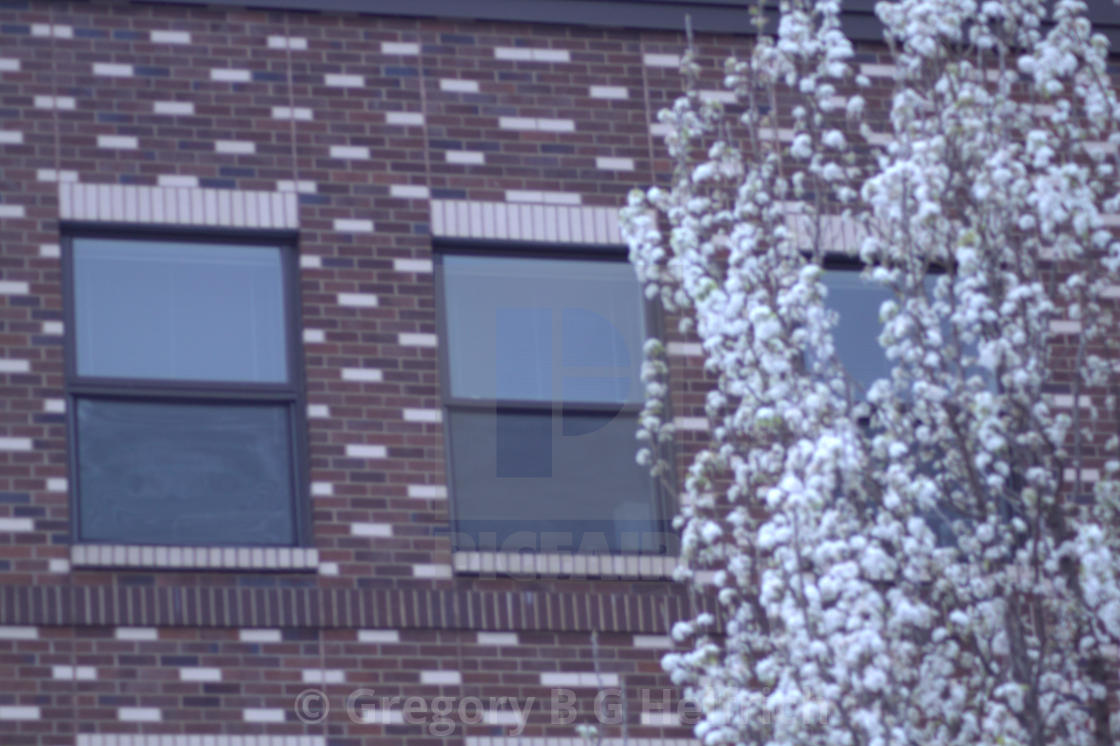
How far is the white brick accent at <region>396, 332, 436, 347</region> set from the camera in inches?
478

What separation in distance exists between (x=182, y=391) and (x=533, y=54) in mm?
3185

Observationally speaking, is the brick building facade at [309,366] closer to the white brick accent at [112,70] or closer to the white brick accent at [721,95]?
the white brick accent at [112,70]

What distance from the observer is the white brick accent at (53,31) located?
12.3 metres

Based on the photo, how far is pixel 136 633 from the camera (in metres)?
11.1

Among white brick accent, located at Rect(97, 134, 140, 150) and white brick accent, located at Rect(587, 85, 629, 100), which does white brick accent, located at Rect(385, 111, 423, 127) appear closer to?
white brick accent, located at Rect(587, 85, 629, 100)

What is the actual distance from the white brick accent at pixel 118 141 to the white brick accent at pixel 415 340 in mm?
1970

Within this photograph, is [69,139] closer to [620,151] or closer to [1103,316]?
[620,151]

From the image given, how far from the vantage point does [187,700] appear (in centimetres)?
1107

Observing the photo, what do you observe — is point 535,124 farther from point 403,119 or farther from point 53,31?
point 53,31

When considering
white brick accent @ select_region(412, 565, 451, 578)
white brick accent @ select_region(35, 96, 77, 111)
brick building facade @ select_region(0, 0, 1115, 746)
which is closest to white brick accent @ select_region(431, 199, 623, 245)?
brick building facade @ select_region(0, 0, 1115, 746)

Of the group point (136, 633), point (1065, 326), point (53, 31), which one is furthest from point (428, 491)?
point (1065, 326)

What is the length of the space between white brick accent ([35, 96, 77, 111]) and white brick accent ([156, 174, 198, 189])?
69cm

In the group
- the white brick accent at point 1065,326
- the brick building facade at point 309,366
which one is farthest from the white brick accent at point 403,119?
the white brick accent at point 1065,326

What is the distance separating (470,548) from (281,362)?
159 centimetres
